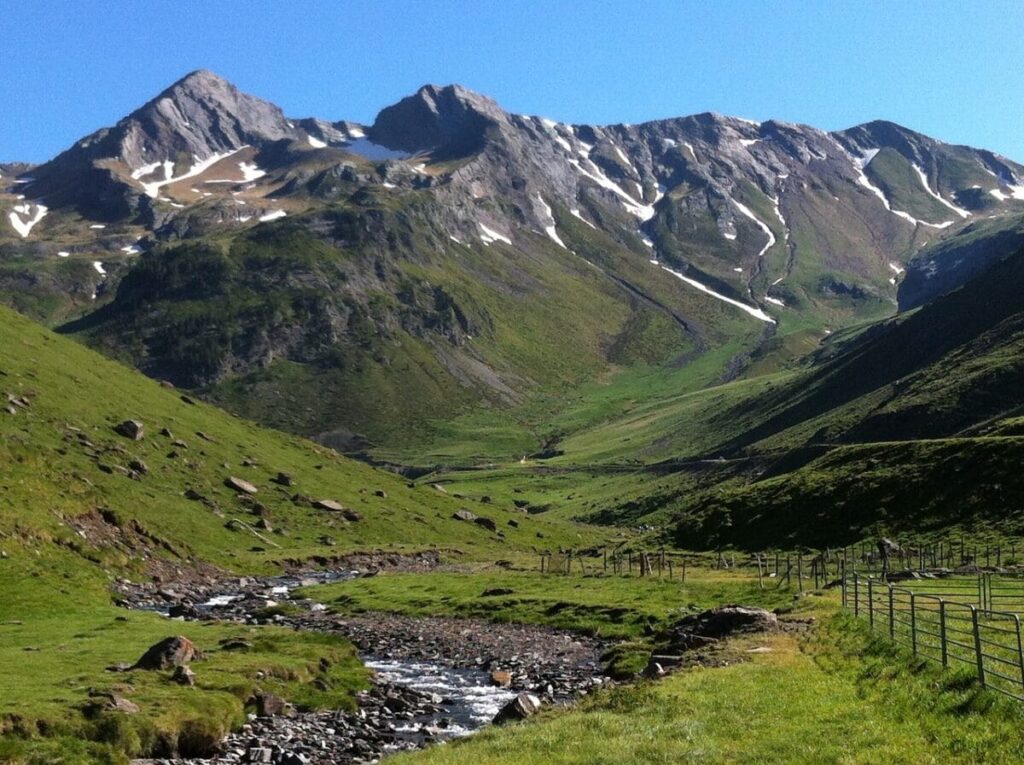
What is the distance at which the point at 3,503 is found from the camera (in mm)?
72688

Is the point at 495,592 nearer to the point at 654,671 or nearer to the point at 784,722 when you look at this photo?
the point at 654,671

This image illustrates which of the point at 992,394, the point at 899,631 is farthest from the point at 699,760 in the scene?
the point at 992,394

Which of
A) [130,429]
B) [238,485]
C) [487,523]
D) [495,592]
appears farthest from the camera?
[487,523]

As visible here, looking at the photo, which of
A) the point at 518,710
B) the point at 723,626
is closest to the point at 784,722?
the point at 518,710

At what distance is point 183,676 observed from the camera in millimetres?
39250

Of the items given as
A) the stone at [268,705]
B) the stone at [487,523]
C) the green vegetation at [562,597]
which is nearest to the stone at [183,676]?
the stone at [268,705]

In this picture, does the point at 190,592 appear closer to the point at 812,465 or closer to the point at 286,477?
the point at 286,477

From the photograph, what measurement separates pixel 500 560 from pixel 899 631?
305 ft

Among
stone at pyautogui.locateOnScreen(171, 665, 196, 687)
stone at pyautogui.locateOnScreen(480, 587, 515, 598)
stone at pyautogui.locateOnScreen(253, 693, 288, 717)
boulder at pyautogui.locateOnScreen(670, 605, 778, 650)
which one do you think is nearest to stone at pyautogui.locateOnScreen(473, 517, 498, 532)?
stone at pyautogui.locateOnScreen(480, 587, 515, 598)

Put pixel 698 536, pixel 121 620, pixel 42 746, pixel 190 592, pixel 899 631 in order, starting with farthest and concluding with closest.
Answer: pixel 698 536, pixel 190 592, pixel 121 620, pixel 899 631, pixel 42 746

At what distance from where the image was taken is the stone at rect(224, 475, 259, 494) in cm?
12938

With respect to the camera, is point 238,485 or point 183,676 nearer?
point 183,676

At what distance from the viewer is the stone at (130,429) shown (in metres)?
122

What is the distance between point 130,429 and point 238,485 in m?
17.3
